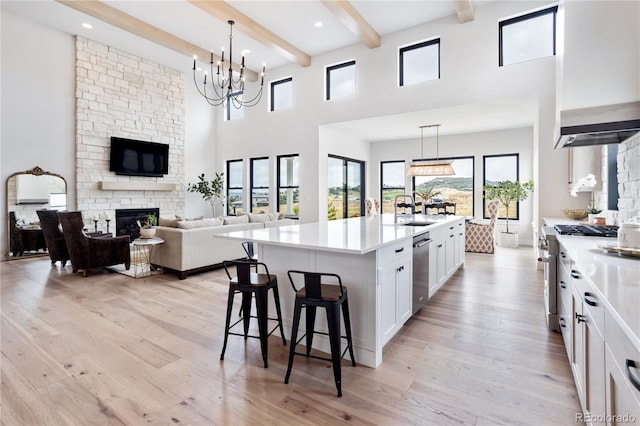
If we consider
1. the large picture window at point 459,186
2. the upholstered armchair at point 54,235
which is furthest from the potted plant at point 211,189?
the large picture window at point 459,186

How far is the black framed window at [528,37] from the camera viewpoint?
5.04 meters

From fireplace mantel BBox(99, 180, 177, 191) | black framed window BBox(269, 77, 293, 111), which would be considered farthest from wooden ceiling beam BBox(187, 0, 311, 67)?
fireplace mantel BBox(99, 180, 177, 191)

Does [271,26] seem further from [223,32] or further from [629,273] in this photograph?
[629,273]

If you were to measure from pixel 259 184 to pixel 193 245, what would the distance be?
4434 mm

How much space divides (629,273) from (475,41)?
544 centimetres

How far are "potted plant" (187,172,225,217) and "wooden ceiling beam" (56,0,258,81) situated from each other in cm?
312

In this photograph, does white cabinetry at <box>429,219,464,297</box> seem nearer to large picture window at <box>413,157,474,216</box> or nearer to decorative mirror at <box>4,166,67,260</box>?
large picture window at <box>413,157,474,216</box>

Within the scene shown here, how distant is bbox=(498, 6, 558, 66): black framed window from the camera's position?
5.04 meters

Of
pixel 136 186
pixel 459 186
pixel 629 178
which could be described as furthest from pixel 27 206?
pixel 459 186

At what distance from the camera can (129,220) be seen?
743 centimetres

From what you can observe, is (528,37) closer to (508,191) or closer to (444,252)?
(508,191)

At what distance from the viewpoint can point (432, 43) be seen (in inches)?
237

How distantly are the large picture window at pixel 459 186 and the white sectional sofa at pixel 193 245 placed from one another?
509cm

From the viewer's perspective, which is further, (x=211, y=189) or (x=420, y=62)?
(x=211, y=189)
